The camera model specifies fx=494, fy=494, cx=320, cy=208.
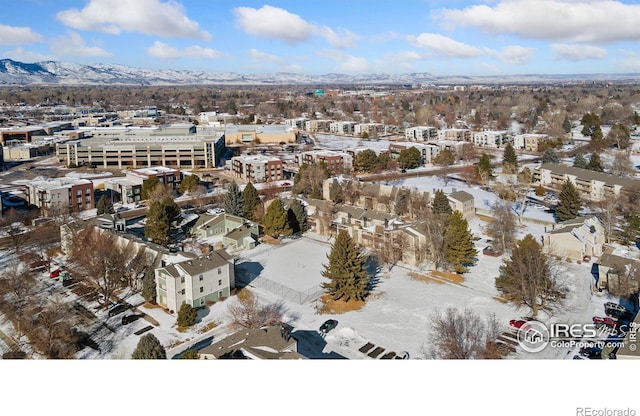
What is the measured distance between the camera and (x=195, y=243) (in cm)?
874

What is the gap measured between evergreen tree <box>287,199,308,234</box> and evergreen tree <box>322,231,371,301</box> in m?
3.00

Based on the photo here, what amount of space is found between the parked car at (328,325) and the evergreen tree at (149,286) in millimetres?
2288

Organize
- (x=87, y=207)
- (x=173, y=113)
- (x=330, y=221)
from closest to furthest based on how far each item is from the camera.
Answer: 1. (x=330, y=221)
2. (x=87, y=207)
3. (x=173, y=113)

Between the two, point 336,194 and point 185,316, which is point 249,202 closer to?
point 336,194

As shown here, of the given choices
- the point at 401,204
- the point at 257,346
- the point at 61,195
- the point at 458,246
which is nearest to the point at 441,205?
the point at 401,204

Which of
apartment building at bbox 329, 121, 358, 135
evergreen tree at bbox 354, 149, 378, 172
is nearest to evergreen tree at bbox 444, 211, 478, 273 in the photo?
evergreen tree at bbox 354, 149, 378, 172

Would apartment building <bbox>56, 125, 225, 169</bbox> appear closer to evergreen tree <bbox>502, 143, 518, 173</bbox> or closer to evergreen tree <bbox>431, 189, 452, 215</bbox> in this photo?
evergreen tree <bbox>502, 143, 518, 173</bbox>

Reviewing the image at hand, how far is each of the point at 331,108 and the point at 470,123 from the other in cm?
1198

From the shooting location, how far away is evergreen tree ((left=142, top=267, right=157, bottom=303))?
6.31 metres

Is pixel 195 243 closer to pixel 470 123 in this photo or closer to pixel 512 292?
pixel 512 292

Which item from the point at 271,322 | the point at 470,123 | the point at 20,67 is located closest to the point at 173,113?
the point at 470,123

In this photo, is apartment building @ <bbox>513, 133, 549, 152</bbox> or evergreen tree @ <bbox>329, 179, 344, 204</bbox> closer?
evergreen tree @ <bbox>329, 179, 344, 204</bbox>

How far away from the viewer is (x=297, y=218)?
9.30 m

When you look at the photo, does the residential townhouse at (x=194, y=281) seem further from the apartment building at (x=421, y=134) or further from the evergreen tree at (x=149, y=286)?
the apartment building at (x=421, y=134)
